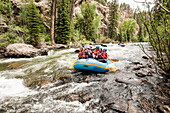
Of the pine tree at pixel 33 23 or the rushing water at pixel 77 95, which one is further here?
the pine tree at pixel 33 23

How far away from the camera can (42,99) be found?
314 cm

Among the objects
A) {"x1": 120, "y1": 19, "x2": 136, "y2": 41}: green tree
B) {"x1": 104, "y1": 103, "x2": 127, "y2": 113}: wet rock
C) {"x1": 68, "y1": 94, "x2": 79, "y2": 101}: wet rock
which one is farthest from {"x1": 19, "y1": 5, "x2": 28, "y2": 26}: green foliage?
{"x1": 120, "y1": 19, "x2": 136, "y2": 41}: green tree

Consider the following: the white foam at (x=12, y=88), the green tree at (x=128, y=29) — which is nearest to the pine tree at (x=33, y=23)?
the white foam at (x=12, y=88)

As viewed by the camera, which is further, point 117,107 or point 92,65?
point 92,65

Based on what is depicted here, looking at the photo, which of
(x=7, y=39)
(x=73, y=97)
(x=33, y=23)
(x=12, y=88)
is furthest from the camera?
(x=33, y=23)

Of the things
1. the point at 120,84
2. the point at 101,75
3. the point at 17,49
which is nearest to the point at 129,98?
the point at 120,84

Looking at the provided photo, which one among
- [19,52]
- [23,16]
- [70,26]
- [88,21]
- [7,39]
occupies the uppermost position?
[88,21]

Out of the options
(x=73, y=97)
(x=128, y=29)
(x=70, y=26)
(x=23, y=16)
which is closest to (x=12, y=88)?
(x=73, y=97)

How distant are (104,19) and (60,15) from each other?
114 ft

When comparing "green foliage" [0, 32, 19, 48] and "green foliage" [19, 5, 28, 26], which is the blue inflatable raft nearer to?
"green foliage" [0, 32, 19, 48]

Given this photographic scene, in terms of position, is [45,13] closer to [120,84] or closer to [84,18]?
[84,18]

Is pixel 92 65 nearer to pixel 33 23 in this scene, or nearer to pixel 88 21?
pixel 33 23

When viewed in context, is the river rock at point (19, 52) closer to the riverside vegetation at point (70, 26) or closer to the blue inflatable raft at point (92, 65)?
the riverside vegetation at point (70, 26)

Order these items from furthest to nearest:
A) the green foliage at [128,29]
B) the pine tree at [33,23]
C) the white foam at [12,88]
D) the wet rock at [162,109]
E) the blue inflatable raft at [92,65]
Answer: the green foliage at [128,29] → the pine tree at [33,23] → the blue inflatable raft at [92,65] → the white foam at [12,88] → the wet rock at [162,109]
